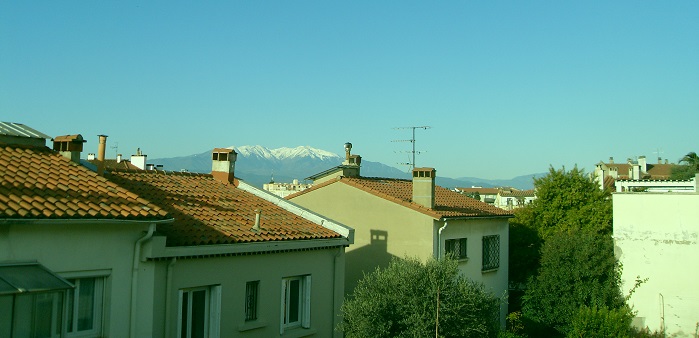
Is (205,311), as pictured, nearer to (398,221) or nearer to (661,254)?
(398,221)

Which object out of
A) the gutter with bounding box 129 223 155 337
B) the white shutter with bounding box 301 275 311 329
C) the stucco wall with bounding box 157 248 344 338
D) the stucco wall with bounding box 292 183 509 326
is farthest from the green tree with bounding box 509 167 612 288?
the gutter with bounding box 129 223 155 337

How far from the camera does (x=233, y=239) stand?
1302 centimetres

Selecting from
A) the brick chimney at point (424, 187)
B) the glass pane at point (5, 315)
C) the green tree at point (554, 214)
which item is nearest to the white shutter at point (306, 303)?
the glass pane at point (5, 315)

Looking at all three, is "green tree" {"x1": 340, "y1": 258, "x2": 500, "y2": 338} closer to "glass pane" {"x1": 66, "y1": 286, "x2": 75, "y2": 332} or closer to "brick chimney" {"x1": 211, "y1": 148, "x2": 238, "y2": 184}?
"glass pane" {"x1": 66, "y1": 286, "x2": 75, "y2": 332}

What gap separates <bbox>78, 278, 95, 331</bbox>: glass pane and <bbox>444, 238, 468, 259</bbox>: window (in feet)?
46.1

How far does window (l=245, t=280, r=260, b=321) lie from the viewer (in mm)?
13805

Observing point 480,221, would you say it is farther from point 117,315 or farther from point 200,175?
point 117,315

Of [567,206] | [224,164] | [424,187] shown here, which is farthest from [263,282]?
[567,206]

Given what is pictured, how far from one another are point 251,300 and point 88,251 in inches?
174

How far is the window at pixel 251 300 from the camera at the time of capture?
13.8 meters

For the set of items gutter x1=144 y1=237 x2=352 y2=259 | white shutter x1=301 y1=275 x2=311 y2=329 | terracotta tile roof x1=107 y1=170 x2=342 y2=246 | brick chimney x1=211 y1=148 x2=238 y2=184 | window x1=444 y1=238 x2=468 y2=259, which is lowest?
white shutter x1=301 y1=275 x2=311 y2=329

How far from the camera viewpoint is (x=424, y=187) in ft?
74.4

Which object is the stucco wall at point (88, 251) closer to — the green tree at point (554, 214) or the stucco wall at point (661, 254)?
the stucco wall at point (661, 254)

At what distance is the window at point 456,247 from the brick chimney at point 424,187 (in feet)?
5.06
